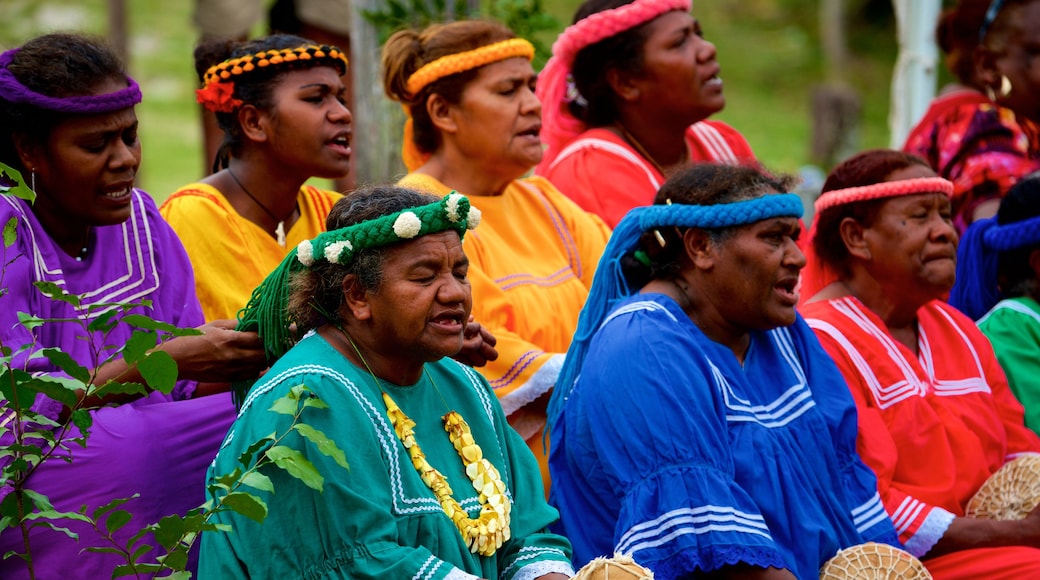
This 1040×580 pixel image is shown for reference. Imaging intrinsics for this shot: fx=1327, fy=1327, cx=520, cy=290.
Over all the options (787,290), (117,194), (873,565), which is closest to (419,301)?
(117,194)

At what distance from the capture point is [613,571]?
314cm

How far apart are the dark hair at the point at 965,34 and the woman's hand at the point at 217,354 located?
4.56m

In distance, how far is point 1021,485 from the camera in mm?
4641

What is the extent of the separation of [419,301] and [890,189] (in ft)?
7.27

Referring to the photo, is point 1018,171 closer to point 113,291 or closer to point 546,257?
point 546,257

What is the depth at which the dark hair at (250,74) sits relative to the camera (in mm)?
4695

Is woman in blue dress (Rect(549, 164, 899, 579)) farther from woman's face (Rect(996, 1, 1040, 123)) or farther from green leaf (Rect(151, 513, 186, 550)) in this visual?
woman's face (Rect(996, 1, 1040, 123))

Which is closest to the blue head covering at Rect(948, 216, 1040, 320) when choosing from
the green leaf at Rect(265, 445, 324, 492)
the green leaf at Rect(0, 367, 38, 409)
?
the green leaf at Rect(265, 445, 324, 492)

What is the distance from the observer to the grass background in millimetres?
15938

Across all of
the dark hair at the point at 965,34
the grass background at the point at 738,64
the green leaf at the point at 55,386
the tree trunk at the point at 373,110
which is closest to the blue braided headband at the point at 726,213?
the green leaf at the point at 55,386

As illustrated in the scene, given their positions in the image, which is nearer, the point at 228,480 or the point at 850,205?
the point at 228,480

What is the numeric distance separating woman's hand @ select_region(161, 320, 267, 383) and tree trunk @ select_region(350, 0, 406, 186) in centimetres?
272

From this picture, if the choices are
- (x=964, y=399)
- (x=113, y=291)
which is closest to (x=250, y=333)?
(x=113, y=291)

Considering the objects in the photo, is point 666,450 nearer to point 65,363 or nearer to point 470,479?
point 470,479
